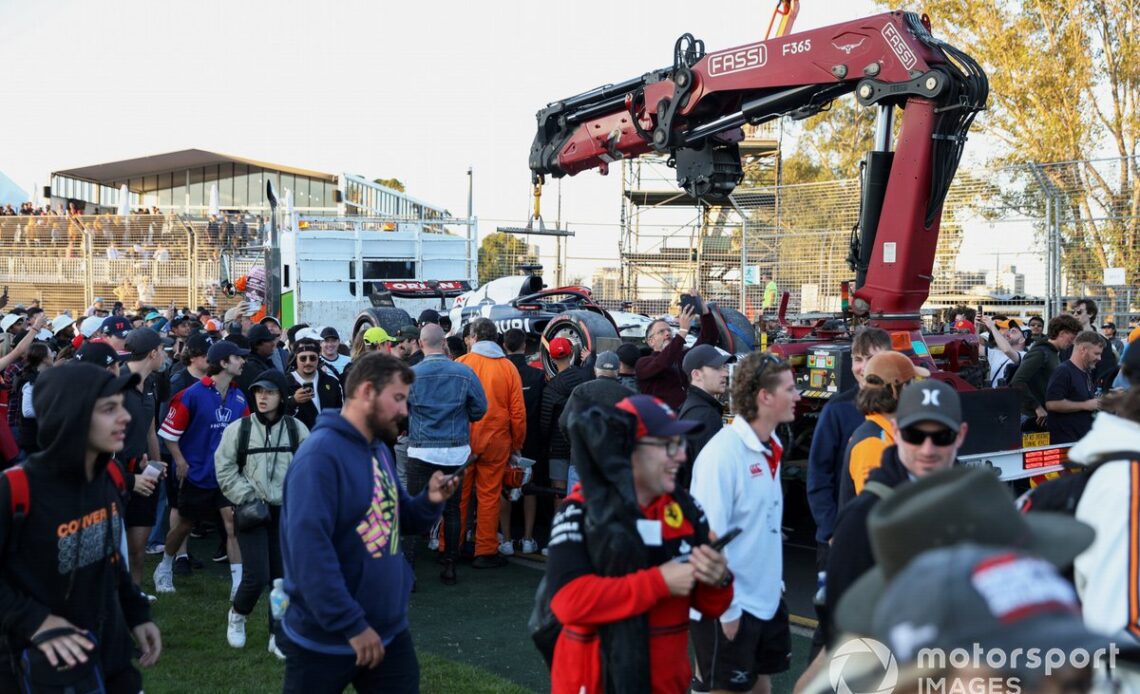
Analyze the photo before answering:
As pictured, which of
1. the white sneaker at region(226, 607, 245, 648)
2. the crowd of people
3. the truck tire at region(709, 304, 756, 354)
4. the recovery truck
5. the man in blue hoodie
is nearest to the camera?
the crowd of people

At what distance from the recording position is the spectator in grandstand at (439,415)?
8109 mm

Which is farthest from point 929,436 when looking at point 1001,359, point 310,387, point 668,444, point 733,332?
point 1001,359

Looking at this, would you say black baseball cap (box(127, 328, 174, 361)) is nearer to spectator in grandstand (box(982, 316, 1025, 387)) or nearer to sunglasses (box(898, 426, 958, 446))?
sunglasses (box(898, 426, 958, 446))

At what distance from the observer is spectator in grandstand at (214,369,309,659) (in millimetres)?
6441

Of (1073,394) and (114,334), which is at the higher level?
(114,334)

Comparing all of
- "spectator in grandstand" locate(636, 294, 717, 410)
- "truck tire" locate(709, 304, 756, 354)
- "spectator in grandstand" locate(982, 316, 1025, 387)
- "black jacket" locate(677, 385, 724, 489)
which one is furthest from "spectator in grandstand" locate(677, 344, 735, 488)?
"spectator in grandstand" locate(982, 316, 1025, 387)

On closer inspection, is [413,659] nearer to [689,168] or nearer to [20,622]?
[20,622]

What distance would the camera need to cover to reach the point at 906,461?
3.47 meters

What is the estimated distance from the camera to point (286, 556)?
3.79 meters

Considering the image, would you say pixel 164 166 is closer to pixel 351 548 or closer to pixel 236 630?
pixel 236 630

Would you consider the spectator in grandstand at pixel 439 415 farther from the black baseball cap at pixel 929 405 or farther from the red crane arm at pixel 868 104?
the black baseball cap at pixel 929 405

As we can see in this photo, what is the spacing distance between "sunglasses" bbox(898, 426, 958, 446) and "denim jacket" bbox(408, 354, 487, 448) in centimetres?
505

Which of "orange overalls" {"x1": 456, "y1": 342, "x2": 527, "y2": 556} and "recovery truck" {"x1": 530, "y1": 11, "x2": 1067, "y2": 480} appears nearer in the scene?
"recovery truck" {"x1": 530, "y1": 11, "x2": 1067, "y2": 480}

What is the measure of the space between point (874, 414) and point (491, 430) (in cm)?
464
